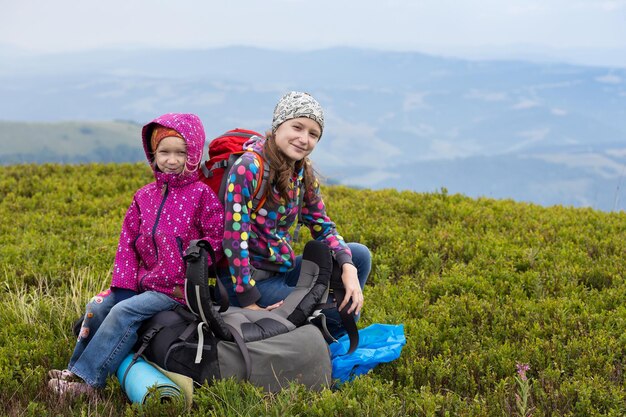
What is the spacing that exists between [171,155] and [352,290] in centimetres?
193

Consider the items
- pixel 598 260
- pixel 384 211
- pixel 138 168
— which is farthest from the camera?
pixel 138 168

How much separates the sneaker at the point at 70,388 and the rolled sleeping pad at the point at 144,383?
26 centimetres

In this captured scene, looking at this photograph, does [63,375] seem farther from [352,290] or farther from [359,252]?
[359,252]

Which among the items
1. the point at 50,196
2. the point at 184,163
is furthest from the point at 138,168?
the point at 184,163

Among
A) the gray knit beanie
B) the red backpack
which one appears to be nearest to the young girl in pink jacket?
the red backpack

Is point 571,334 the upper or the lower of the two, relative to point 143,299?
lower

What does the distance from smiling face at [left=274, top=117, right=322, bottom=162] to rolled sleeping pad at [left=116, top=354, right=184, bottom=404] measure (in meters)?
2.06

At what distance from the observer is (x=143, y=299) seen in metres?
5.19

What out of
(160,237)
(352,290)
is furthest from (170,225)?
(352,290)

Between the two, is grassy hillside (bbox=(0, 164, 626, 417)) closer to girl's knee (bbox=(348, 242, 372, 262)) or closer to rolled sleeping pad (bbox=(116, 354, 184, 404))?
rolled sleeping pad (bbox=(116, 354, 184, 404))

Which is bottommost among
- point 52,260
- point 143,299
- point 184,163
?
point 52,260

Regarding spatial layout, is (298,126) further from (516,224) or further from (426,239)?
(516,224)

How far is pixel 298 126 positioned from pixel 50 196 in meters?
8.85

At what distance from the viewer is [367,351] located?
19.3 ft
